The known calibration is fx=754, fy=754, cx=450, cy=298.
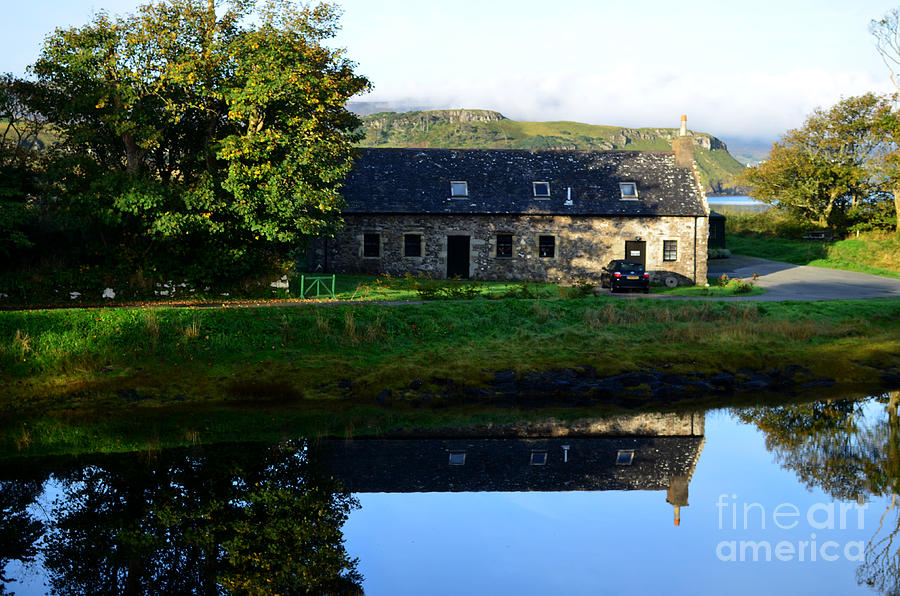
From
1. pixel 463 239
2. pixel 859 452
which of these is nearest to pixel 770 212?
pixel 463 239

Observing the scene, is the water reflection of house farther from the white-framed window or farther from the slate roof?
the slate roof

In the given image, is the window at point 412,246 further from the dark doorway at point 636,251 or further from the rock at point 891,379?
the rock at point 891,379

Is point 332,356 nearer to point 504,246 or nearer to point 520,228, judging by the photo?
point 504,246

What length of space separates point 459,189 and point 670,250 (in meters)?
11.1

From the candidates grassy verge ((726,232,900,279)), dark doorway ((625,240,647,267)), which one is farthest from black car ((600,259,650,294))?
grassy verge ((726,232,900,279))

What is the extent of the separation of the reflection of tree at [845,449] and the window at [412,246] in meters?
22.0

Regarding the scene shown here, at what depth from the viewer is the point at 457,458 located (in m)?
15.0

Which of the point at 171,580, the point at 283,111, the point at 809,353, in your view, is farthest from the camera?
the point at 283,111

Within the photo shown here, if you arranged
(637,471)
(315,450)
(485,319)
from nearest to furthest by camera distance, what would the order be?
(637,471) < (315,450) < (485,319)

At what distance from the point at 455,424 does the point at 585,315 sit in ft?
32.9

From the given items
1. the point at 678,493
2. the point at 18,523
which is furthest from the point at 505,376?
the point at 18,523

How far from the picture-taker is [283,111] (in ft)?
92.6

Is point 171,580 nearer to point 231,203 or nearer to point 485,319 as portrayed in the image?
point 485,319

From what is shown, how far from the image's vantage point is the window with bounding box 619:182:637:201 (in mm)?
38500
